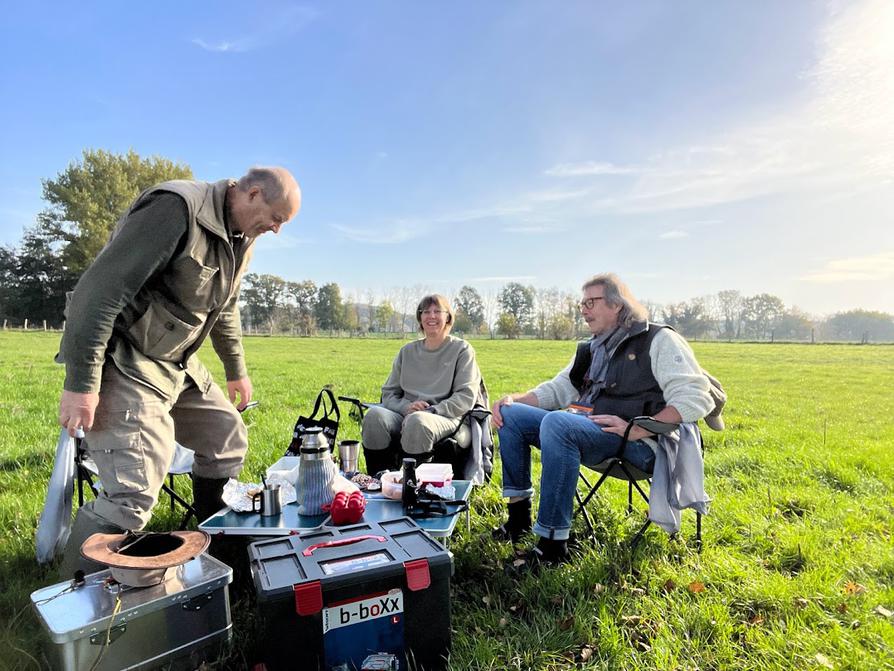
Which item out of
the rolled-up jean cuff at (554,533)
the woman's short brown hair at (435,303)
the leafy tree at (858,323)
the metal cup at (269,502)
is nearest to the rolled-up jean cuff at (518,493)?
the rolled-up jean cuff at (554,533)

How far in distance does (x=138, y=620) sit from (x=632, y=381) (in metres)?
2.43

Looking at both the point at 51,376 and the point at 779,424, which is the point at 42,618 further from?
the point at 51,376

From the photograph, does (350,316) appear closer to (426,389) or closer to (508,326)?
(508,326)

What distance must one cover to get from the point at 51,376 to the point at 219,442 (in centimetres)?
901

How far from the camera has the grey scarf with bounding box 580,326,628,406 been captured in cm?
319

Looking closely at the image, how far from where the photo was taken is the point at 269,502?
8.57 ft

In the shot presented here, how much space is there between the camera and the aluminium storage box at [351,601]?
5.90 feet

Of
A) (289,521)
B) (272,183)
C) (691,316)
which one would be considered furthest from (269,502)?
(691,316)

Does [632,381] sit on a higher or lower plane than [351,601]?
higher

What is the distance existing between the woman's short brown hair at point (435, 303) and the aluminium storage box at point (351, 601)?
2.30m

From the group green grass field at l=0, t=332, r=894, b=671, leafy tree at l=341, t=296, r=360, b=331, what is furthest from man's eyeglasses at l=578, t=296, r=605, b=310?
leafy tree at l=341, t=296, r=360, b=331

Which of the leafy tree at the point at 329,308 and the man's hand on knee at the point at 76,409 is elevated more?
the leafy tree at the point at 329,308

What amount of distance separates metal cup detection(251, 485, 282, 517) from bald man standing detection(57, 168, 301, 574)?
0.48 meters

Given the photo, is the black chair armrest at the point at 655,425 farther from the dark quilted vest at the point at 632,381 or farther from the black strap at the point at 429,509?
the black strap at the point at 429,509
